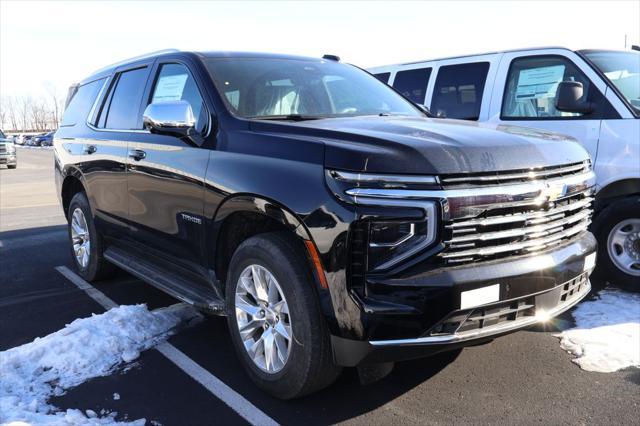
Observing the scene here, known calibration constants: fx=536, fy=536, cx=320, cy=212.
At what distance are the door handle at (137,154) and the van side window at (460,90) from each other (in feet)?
10.5

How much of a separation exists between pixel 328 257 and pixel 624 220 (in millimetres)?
3532

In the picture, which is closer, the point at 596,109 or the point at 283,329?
the point at 283,329

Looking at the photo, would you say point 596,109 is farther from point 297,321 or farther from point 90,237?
point 90,237

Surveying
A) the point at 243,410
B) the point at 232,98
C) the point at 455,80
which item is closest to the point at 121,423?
the point at 243,410

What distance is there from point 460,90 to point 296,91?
9.65 feet

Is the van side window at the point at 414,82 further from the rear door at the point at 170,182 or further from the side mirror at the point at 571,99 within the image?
the rear door at the point at 170,182

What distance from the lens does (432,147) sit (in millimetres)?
Answer: 2572

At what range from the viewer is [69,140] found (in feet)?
18.5

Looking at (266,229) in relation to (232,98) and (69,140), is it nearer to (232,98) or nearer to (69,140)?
(232,98)

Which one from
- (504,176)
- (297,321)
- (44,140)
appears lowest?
(44,140)

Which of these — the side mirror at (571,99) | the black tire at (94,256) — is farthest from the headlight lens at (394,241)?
the black tire at (94,256)

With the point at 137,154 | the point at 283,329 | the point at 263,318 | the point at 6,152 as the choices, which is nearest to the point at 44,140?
the point at 6,152

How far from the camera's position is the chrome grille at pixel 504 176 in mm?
2514

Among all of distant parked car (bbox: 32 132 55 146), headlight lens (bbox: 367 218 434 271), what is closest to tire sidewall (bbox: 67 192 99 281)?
headlight lens (bbox: 367 218 434 271)
